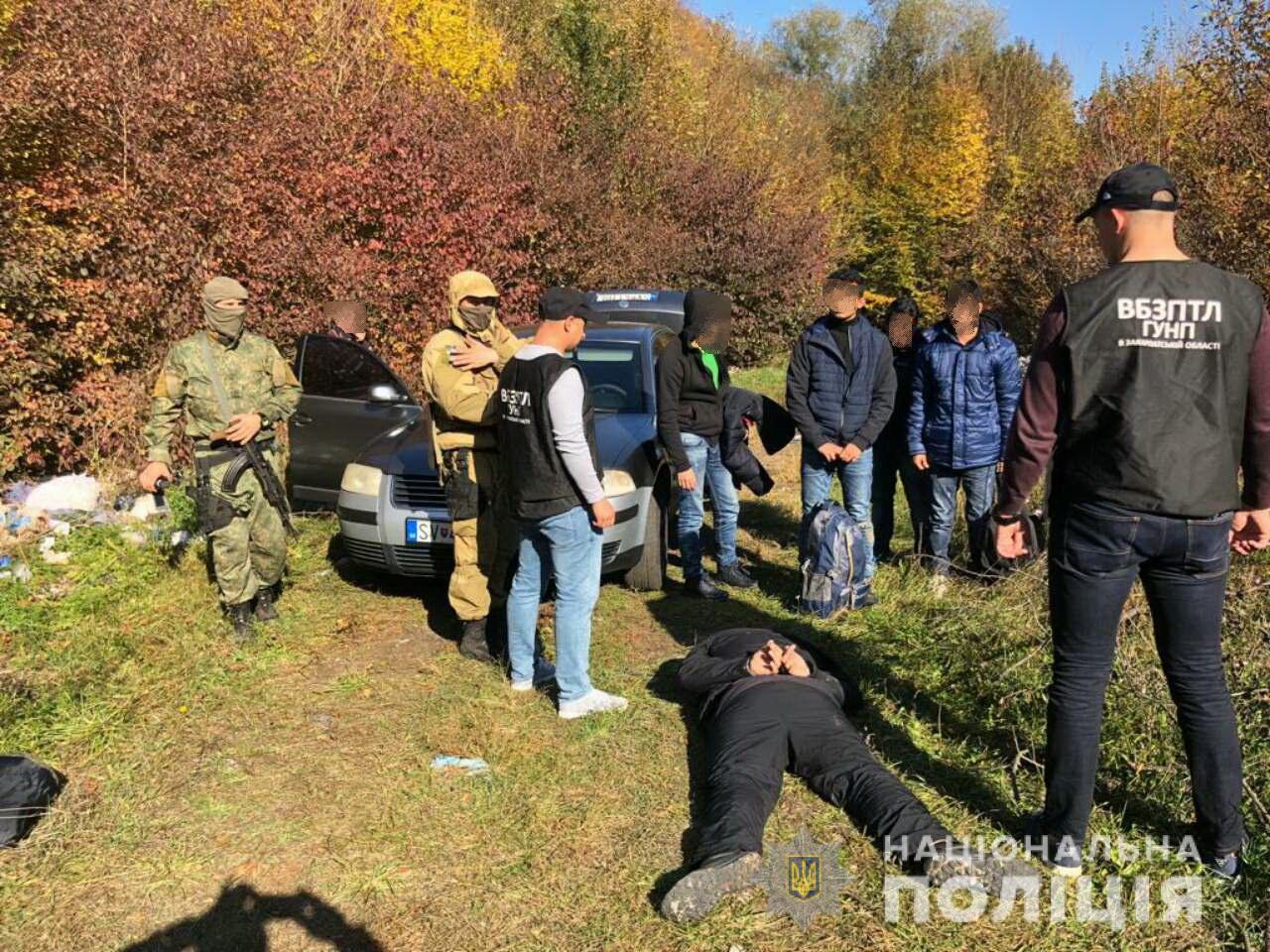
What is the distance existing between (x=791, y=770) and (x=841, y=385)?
263 centimetres

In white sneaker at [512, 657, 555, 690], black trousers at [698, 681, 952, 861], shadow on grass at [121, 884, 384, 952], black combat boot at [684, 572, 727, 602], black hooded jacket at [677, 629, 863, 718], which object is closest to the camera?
shadow on grass at [121, 884, 384, 952]

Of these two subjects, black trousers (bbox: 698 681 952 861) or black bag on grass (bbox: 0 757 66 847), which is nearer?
black trousers (bbox: 698 681 952 861)

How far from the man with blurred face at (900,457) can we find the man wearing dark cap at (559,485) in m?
2.61

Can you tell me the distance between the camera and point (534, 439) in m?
3.79

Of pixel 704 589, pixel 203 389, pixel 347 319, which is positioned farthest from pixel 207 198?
pixel 704 589

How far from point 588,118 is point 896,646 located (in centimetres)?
1671

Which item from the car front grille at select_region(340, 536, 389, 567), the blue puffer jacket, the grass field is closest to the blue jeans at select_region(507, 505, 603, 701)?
the grass field

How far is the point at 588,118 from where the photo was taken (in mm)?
18812

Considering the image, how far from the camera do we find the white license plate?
5074 millimetres

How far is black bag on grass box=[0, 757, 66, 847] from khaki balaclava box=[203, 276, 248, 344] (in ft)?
7.44

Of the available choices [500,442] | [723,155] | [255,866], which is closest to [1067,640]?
[500,442]

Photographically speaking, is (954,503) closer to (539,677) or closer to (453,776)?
(539,677)

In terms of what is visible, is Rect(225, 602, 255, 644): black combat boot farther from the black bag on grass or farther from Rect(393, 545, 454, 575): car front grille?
the black bag on grass

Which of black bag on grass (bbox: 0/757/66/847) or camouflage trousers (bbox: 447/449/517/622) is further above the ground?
camouflage trousers (bbox: 447/449/517/622)
